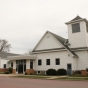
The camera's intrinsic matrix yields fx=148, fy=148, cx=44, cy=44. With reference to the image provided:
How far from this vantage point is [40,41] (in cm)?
3419

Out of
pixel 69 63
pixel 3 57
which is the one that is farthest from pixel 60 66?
pixel 3 57

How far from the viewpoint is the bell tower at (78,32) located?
3078 centimetres

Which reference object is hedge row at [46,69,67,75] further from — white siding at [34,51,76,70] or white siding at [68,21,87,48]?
white siding at [68,21,87,48]

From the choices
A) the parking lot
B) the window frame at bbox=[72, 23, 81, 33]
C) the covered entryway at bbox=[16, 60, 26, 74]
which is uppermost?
the window frame at bbox=[72, 23, 81, 33]

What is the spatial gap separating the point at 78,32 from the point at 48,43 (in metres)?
6.92

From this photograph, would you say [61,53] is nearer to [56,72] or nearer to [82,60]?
[56,72]

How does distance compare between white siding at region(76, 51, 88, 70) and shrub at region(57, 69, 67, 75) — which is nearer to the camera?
shrub at region(57, 69, 67, 75)

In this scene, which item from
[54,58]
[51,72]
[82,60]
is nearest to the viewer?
[51,72]

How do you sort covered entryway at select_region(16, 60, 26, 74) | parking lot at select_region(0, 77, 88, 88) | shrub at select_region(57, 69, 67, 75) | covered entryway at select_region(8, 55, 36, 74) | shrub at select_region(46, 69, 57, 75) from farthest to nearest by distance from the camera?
covered entryway at select_region(16, 60, 26, 74), covered entryway at select_region(8, 55, 36, 74), shrub at select_region(46, 69, 57, 75), shrub at select_region(57, 69, 67, 75), parking lot at select_region(0, 77, 88, 88)

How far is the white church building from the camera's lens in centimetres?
2990

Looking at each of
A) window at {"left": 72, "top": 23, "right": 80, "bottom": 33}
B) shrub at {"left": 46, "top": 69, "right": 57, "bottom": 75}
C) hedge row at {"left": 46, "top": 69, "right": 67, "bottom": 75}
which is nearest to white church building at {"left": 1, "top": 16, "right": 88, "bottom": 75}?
window at {"left": 72, "top": 23, "right": 80, "bottom": 33}

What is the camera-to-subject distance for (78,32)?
104 ft

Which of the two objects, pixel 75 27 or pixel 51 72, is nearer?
pixel 51 72

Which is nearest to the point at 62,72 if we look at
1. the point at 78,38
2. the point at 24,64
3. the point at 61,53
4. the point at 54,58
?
the point at 54,58
